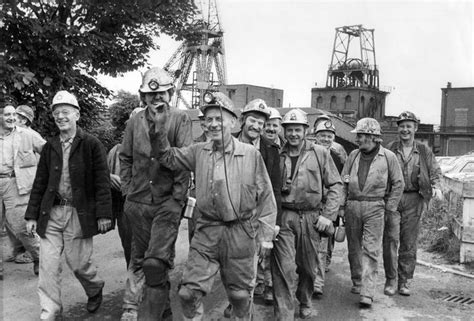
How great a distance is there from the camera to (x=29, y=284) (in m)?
6.43

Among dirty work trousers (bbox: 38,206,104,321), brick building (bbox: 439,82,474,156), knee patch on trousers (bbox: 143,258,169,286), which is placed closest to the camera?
knee patch on trousers (bbox: 143,258,169,286)

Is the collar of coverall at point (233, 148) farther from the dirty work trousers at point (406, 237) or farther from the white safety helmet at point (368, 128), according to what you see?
the dirty work trousers at point (406, 237)

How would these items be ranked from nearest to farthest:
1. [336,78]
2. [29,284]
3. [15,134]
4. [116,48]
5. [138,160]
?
[138,160] → [29,284] → [15,134] → [116,48] → [336,78]

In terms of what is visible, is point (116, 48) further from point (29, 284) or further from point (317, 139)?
point (29, 284)

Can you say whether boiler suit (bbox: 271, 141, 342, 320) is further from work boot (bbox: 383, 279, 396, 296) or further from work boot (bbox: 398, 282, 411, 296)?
work boot (bbox: 398, 282, 411, 296)

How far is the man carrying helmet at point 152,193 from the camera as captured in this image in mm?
4637

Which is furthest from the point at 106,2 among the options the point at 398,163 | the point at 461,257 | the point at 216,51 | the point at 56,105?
the point at 216,51

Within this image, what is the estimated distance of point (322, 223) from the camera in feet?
18.3

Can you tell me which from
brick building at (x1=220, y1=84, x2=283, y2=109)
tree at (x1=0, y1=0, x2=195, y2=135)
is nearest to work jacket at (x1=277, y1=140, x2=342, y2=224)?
tree at (x1=0, y1=0, x2=195, y2=135)

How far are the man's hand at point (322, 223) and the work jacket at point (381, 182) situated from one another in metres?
1.02

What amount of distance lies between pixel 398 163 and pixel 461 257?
2780 millimetres

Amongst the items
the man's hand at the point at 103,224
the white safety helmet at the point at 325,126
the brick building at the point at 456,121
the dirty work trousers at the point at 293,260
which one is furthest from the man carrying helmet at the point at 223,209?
the brick building at the point at 456,121

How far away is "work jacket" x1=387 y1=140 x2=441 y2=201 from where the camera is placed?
6789mm

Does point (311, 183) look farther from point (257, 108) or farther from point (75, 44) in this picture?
point (75, 44)
